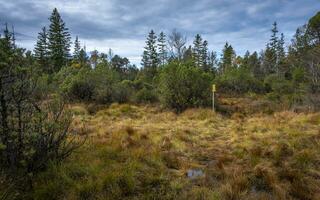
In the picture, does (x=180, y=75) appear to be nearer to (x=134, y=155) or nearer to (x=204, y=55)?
(x=134, y=155)

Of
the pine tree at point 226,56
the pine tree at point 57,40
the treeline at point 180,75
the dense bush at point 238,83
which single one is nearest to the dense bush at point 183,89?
the treeline at point 180,75

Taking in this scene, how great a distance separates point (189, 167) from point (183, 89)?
7812mm

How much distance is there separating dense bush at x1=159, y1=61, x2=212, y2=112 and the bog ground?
4.76 meters

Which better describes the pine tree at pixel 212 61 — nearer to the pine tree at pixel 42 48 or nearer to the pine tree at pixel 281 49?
the pine tree at pixel 281 49

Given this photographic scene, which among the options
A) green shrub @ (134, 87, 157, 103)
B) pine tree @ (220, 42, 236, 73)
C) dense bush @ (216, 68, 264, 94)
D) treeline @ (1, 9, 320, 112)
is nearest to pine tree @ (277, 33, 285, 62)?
treeline @ (1, 9, 320, 112)

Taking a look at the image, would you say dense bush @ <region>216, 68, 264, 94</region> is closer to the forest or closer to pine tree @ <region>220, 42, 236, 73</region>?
the forest

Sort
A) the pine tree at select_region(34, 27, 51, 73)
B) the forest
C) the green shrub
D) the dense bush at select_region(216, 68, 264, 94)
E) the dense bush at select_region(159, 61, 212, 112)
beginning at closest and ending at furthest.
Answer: the forest < the dense bush at select_region(159, 61, 212, 112) < the green shrub < the dense bush at select_region(216, 68, 264, 94) < the pine tree at select_region(34, 27, 51, 73)

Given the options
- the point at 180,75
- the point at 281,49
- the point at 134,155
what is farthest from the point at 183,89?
the point at 281,49

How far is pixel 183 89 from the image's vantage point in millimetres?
12016

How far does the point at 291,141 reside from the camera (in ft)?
19.3

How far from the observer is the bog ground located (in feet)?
11.0

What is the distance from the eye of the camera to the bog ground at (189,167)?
11.0 feet

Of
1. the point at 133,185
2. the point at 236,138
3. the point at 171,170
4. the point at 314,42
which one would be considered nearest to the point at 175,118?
the point at 236,138

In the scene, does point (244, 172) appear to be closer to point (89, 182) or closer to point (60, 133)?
point (89, 182)
